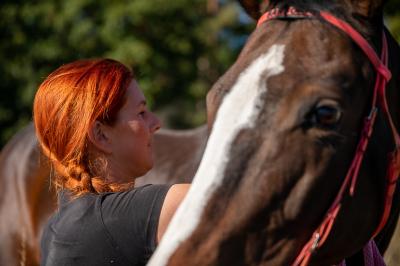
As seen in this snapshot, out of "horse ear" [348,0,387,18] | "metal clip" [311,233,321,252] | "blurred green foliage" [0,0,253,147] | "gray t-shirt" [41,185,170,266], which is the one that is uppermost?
"horse ear" [348,0,387,18]

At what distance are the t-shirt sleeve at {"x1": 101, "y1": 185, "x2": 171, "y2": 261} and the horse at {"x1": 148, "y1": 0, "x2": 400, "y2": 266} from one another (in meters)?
0.31

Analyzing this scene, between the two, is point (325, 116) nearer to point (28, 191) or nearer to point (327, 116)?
point (327, 116)

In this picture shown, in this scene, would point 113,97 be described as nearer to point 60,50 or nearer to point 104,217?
point 104,217

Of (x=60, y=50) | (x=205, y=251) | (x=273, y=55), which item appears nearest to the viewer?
(x=205, y=251)

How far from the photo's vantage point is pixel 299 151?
210 cm

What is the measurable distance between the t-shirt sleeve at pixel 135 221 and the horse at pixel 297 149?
313mm

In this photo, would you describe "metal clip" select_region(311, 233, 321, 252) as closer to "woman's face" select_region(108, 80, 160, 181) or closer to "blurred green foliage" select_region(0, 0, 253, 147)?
"woman's face" select_region(108, 80, 160, 181)

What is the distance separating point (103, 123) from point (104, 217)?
1.16 ft

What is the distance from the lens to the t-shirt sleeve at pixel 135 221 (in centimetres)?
234

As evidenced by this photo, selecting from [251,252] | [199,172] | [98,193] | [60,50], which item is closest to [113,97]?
[98,193]

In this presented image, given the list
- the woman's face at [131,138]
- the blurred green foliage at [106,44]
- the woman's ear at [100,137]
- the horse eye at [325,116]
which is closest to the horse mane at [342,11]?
the horse eye at [325,116]

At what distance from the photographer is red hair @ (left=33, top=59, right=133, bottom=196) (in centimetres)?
253

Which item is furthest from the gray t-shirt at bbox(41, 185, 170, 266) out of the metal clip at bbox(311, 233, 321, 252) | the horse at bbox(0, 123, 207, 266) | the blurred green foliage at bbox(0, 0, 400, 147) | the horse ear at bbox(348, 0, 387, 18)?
the blurred green foliage at bbox(0, 0, 400, 147)

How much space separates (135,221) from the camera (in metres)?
2.34
